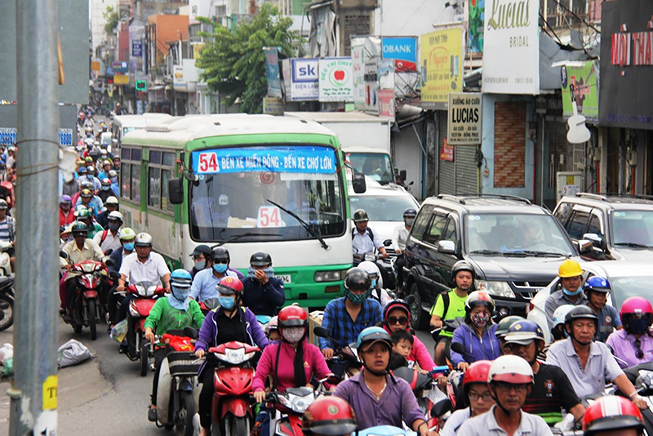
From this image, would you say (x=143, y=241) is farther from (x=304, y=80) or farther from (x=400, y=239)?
(x=304, y=80)

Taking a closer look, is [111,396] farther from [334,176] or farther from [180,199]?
[334,176]

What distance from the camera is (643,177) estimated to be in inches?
864

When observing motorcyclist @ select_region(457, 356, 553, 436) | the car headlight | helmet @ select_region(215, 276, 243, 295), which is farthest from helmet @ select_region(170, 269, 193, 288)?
motorcyclist @ select_region(457, 356, 553, 436)

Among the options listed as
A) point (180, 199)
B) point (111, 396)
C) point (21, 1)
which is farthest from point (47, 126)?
point (180, 199)

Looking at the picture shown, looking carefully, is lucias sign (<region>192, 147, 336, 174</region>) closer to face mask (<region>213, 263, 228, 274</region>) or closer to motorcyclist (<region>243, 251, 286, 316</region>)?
face mask (<region>213, 263, 228, 274</region>)

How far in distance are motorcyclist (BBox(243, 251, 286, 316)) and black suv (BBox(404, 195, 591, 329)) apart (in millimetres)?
2946

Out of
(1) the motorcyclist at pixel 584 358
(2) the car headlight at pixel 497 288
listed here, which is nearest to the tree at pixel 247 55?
(2) the car headlight at pixel 497 288

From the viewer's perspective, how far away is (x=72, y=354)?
530 inches

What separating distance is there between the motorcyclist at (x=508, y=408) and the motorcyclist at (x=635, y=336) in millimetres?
3231

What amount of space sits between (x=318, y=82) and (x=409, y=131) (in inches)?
311

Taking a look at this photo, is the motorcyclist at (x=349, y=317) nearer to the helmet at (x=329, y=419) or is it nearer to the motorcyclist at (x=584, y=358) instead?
the motorcyclist at (x=584, y=358)

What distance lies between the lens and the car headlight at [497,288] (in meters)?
13.3

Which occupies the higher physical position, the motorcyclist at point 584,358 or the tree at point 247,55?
the tree at point 247,55

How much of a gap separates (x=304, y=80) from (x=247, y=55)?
36.3 ft
